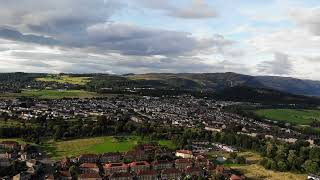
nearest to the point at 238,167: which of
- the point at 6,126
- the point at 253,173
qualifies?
the point at 253,173

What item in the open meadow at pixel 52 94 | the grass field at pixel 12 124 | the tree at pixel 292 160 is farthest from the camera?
the open meadow at pixel 52 94

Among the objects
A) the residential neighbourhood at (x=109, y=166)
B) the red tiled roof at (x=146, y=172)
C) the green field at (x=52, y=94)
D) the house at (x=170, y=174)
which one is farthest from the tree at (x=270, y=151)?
the green field at (x=52, y=94)

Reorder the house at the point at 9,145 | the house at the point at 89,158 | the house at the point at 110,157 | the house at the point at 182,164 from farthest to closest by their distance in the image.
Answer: the house at the point at 9,145 → the house at the point at 110,157 → the house at the point at 89,158 → the house at the point at 182,164

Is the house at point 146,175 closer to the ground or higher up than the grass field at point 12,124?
closer to the ground

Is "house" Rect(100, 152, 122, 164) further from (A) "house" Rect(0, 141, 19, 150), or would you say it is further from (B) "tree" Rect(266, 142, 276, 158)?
(B) "tree" Rect(266, 142, 276, 158)

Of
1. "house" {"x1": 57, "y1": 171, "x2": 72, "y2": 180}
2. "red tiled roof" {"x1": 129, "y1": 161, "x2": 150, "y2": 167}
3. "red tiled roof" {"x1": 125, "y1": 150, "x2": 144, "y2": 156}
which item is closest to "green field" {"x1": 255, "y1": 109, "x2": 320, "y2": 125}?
"red tiled roof" {"x1": 125, "y1": 150, "x2": 144, "y2": 156}

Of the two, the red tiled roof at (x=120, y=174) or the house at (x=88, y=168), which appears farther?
the house at (x=88, y=168)

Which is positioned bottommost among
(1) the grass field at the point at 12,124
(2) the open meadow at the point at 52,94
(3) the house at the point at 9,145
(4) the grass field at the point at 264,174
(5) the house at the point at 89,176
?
(4) the grass field at the point at 264,174

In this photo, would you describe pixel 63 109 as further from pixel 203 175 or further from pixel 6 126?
pixel 203 175

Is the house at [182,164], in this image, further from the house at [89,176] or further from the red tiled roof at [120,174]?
the house at [89,176]
